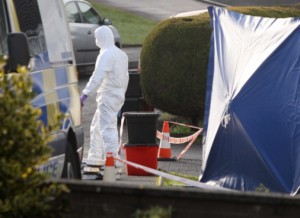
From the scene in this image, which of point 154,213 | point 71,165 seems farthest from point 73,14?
point 154,213

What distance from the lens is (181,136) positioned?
17.8 metres

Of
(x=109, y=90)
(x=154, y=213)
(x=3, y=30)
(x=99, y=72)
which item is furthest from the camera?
(x=109, y=90)

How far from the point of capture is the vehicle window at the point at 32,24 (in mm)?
9188

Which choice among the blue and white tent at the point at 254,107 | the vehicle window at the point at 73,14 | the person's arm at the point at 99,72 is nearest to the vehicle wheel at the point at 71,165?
the blue and white tent at the point at 254,107

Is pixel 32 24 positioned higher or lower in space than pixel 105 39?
higher

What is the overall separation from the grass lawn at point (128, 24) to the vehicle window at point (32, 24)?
66.9 ft

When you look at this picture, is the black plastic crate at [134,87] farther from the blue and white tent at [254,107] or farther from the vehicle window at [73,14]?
the blue and white tent at [254,107]

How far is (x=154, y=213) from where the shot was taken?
20.6 ft

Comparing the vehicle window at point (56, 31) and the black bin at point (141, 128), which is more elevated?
the vehicle window at point (56, 31)

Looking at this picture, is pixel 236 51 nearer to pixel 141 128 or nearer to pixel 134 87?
pixel 141 128

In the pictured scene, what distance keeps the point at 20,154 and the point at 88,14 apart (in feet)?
62.9

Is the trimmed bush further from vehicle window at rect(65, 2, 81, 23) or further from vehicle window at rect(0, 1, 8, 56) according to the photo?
vehicle window at rect(0, 1, 8, 56)

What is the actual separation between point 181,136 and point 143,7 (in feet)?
62.8

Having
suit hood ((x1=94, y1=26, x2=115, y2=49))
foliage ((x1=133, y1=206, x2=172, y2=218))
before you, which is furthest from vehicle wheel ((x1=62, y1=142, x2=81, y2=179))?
suit hood ((x1=94, y1=26, x2=115, y2=49))
